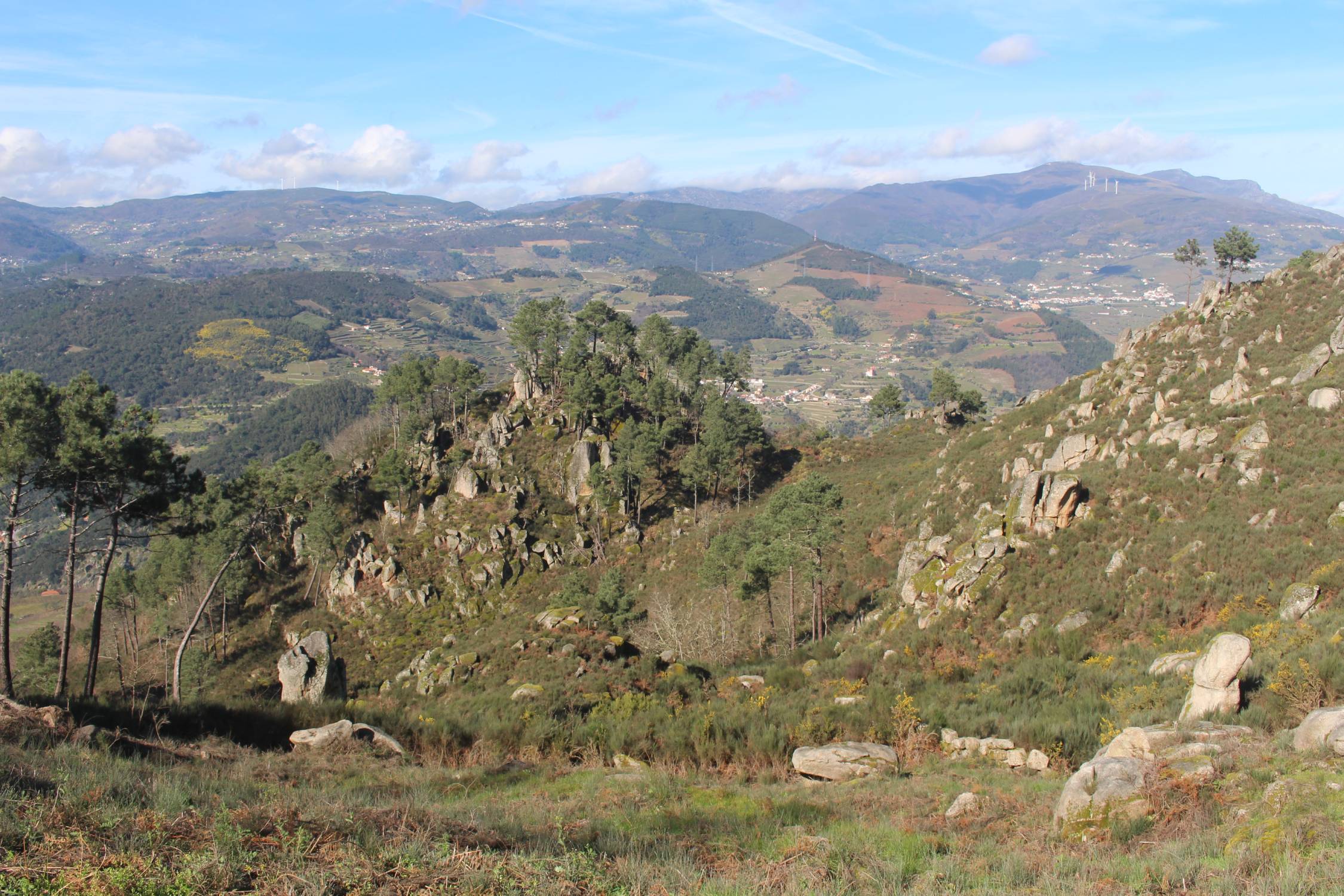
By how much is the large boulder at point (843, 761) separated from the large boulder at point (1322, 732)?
5744mm

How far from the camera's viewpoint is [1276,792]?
8.01 meters

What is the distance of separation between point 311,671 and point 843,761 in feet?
68.0

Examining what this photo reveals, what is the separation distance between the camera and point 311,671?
24844 millimetres

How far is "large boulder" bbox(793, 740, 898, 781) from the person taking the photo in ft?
39.3

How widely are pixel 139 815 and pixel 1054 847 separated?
998cm

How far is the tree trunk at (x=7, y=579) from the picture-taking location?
21047 mm

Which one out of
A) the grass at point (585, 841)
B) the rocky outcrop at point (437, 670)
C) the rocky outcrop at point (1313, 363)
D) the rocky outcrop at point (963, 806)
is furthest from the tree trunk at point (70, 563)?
the rocky outcrop at point (1313, 363)

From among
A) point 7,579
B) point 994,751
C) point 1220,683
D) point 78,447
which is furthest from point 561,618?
point 1220,683

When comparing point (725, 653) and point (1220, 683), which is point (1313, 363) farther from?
point (725, 653)

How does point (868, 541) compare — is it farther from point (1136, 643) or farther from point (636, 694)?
point (636, 694)

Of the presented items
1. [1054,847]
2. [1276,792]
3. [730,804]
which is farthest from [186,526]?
[1276,792]

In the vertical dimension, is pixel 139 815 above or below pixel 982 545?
above

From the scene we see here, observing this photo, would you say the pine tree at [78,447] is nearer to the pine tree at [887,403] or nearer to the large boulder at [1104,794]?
the large boulder at [1104,794]

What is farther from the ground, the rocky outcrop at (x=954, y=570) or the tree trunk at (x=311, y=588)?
the rocky outcrop at (x=954, y=570)
